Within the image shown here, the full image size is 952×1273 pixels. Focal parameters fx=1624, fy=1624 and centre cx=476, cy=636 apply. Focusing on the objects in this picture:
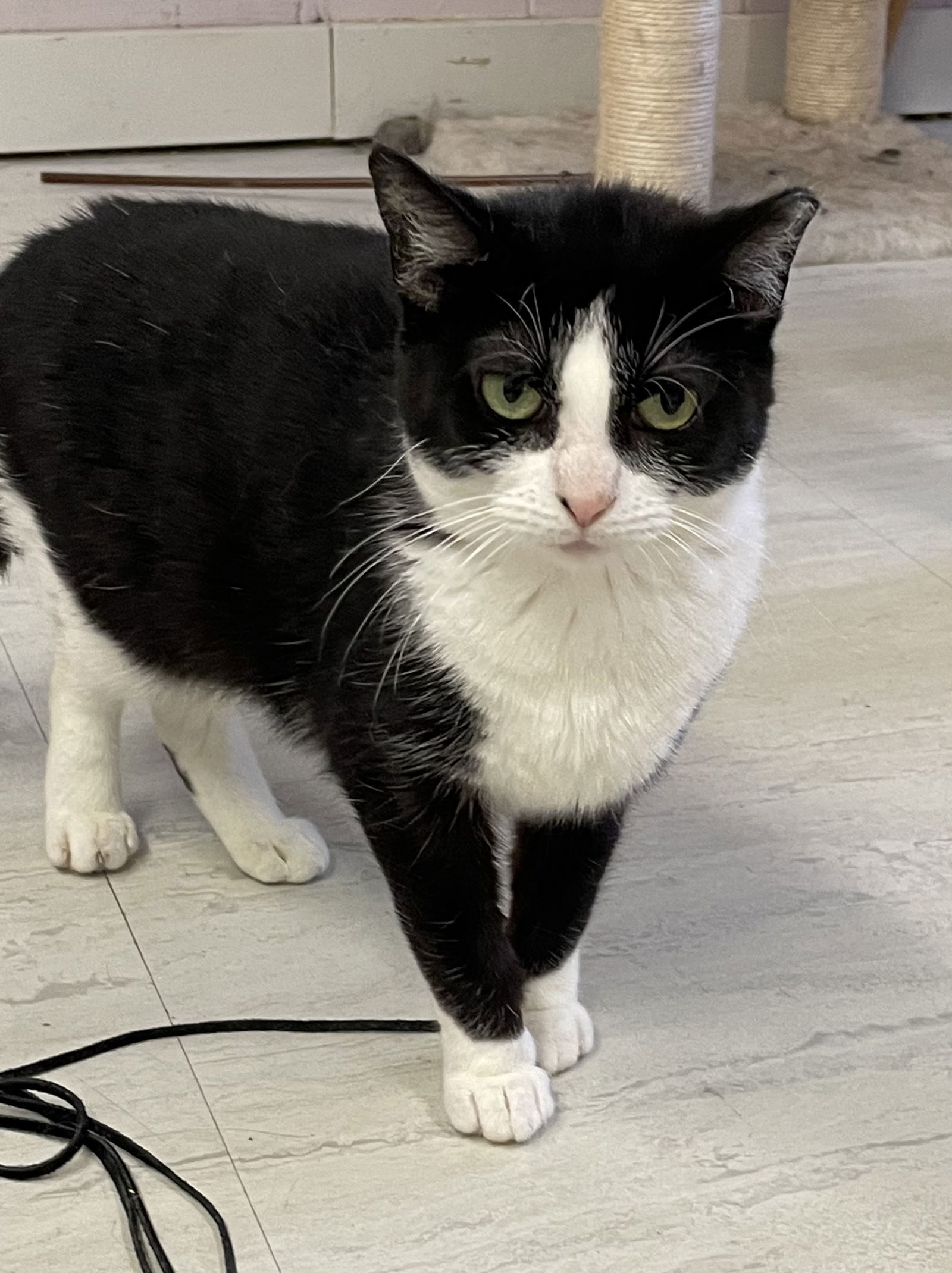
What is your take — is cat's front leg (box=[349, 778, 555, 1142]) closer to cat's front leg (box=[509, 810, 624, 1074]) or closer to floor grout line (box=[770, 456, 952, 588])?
cat's front leg (box=[509, 810, 624, 1074])

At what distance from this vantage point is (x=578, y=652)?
3.43 feet

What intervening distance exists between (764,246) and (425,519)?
270 mm

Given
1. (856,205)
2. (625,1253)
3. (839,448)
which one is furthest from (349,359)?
(856,205)

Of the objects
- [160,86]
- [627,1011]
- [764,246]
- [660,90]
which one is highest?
[764,246]

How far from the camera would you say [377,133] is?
11.3 ft

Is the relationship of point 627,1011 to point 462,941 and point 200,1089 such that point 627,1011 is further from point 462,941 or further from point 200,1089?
point 200,1089

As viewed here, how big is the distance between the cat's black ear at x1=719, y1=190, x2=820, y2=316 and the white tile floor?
566 millimetres

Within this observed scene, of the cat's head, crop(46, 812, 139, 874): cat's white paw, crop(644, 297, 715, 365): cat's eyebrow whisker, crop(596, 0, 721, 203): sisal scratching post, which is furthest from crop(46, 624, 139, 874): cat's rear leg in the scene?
crop(596, 0, 721, 203): sisal scratching post

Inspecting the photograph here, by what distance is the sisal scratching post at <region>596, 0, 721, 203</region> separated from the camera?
260cm

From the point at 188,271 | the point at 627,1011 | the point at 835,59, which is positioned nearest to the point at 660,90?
the point at 835,59

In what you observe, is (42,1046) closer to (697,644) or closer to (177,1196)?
(177,1196)

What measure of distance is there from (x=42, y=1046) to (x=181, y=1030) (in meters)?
0.10

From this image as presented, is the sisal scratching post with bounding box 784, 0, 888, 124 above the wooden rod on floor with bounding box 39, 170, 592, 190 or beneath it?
above

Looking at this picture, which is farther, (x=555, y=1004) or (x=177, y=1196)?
(x=555, y=1004)
